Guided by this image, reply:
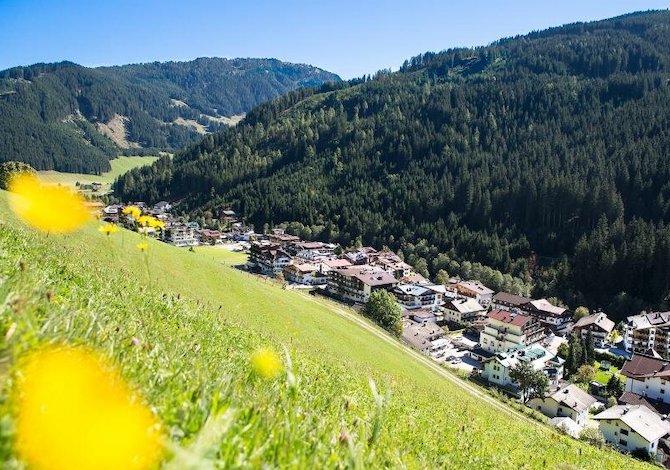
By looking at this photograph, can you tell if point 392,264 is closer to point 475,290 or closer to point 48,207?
point 475,290

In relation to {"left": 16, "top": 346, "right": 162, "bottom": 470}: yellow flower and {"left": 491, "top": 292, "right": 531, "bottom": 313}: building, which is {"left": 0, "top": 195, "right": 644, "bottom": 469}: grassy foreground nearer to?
{"left": 16, "top": 346, "right": 162, "bottom": 470}: yellow flower

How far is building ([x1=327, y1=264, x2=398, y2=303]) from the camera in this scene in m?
83.4

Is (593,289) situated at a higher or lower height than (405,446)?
lower

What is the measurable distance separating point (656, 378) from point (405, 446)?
206ft

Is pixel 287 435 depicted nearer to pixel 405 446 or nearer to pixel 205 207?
pixel 405 446

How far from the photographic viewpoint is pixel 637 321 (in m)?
71.0

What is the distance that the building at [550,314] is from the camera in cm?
7600

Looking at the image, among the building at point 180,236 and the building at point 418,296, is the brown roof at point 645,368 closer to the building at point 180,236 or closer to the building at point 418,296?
the building at point 418,296

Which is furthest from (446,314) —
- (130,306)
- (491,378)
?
(130,306)

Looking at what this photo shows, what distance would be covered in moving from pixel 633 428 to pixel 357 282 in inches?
1931

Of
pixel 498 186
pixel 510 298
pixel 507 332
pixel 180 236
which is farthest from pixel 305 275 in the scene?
pixel 498 186

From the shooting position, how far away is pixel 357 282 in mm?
85062

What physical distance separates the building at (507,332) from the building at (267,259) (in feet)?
135

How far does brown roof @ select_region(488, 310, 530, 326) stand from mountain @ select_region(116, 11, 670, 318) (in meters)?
21.2
